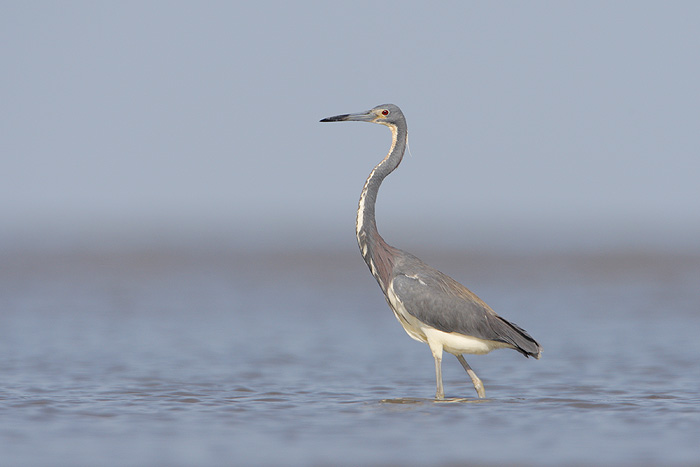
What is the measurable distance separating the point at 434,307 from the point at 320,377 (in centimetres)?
307

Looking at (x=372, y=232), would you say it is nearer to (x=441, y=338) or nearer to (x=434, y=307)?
(x=434, y=307)

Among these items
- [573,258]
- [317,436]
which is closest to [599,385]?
[317,436]

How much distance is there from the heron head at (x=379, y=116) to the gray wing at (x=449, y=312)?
176 cm

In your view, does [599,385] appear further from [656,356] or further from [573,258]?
[573,258]

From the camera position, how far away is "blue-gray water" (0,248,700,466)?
10.1 metres

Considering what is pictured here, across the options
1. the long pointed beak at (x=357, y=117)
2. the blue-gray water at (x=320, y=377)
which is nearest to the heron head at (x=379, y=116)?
the long pointed beak at (x=357, y=117)

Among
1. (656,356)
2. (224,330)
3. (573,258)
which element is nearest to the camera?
(656,356)

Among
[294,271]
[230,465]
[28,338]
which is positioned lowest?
[230,465]

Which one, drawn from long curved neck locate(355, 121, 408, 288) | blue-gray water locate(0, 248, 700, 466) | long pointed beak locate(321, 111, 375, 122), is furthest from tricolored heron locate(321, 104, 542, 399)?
long pointed beak locate(321, 111, 375, 122)

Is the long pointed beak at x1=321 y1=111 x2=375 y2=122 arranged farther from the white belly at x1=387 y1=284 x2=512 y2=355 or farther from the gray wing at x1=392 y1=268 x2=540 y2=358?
the white belly at x1=387 y1=284 x2=512 y2=355

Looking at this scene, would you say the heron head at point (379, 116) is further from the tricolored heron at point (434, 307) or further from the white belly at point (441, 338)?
the white belly at point (441, 338)

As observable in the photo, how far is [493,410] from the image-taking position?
11.9 metres

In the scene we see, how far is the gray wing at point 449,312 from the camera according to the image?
488 inches

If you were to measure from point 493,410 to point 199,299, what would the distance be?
15.4m
